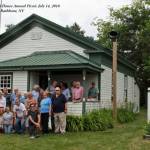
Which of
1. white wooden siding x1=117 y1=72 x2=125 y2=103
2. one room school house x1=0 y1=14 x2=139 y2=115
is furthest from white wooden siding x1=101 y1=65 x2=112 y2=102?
white wooden siding x1=117 y1=72 x2=125 y2=103

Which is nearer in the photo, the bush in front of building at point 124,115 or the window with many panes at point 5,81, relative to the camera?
the bush in front of building at point 124,115

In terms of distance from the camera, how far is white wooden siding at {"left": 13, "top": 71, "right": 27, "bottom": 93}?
74.3 ft

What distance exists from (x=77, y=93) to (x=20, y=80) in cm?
478

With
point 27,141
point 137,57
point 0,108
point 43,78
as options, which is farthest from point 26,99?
point 137,57

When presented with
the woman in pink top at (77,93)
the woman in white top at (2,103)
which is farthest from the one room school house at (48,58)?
the woman in white top at (2,103)

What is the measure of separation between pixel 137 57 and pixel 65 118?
27.4 m

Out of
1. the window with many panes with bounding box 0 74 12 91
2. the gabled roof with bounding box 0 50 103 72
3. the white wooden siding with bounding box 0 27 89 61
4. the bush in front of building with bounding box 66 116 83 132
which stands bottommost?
the bush in front of building with bounding box 66 116 83 132

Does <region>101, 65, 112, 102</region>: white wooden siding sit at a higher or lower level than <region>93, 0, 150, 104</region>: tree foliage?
lower

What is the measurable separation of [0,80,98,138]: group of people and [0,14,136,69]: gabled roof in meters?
4.68

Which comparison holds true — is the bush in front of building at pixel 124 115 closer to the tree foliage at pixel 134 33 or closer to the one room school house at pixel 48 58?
the one room school house at pixel 48 58

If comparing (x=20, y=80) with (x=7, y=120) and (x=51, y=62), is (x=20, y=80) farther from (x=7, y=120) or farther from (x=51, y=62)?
(x=7, y=120)

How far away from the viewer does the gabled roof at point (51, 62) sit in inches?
819

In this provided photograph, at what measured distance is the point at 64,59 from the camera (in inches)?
858

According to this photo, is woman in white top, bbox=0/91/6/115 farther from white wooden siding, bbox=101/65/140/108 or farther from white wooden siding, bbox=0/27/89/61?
white wooden siding, bbox=101/65/140/108
